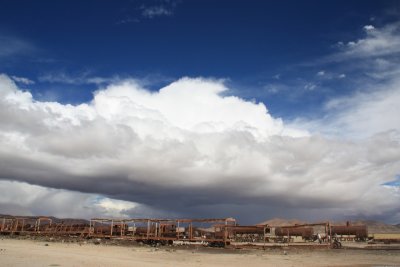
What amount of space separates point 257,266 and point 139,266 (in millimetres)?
6745

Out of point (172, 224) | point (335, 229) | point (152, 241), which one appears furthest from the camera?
→ point (335, 229)

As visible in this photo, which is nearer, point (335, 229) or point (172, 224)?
point (172, 224)

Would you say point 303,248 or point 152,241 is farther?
point 152,241

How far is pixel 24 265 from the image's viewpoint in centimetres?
1939

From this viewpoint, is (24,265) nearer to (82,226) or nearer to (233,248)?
(233,248)

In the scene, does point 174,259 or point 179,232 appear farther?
point 179,232

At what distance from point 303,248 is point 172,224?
788 inches

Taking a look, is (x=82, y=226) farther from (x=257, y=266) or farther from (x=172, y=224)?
(x=257, y=266)

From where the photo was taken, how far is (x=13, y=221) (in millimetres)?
81562

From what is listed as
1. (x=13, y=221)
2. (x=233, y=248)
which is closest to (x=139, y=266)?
(x=233, y=248)

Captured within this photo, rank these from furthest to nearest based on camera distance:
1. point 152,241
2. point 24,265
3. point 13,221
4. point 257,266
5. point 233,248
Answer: point 13,221, point 152,241, point 233,248, point 257,266, point 24,265

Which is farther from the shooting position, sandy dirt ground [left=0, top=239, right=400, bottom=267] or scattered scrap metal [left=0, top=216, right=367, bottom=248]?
scattered scrap metal [left=0, top=216, right=367, bottom=248]

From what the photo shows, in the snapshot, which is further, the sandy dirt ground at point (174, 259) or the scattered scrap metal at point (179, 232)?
the scattered scrap metal at point (179, 232)

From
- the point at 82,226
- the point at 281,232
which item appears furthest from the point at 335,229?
the point at 82,226
